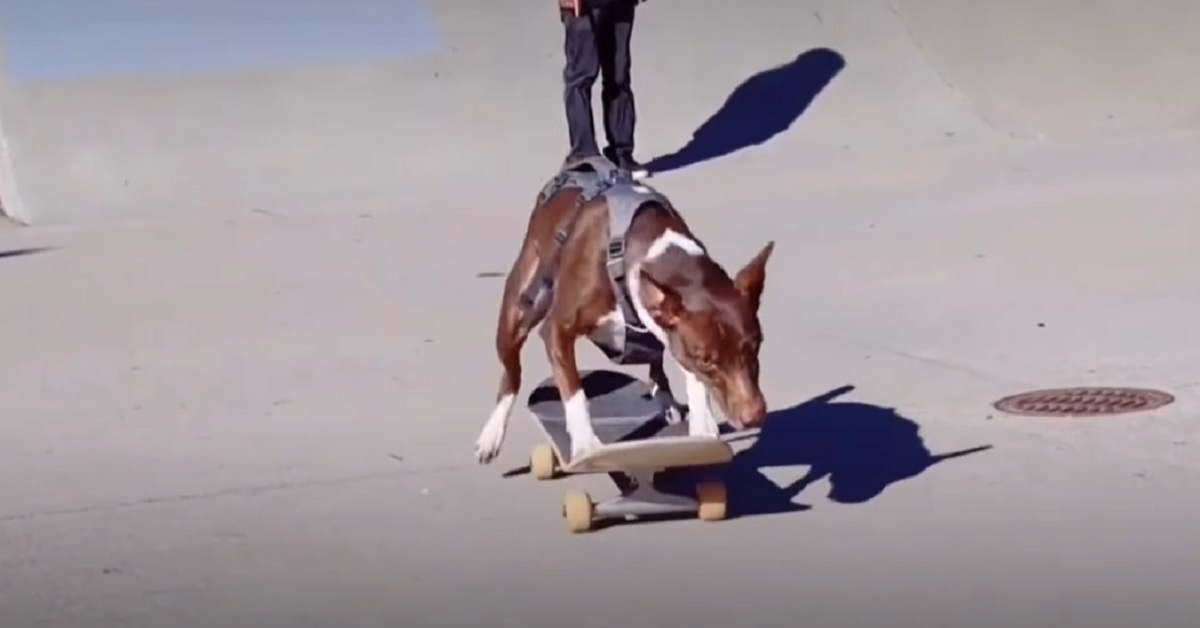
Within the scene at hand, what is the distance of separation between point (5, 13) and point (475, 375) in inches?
326

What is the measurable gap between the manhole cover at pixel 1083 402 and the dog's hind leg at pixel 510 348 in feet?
5.79

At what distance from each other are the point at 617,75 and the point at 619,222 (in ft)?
23.4

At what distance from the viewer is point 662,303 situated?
5.24 metres

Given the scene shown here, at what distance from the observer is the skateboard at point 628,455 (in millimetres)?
5340

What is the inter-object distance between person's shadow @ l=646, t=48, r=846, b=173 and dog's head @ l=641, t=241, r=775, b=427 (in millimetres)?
8254

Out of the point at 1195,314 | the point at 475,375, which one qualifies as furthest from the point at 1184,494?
the point at 475,375

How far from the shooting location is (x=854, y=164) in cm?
1300

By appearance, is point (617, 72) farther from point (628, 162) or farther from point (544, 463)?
point (544, 463)

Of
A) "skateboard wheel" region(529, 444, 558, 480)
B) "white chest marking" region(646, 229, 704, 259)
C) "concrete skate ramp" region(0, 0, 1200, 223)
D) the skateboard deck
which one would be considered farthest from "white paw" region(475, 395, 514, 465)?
"concrete skate ramp" region(0, 0, 1200, 223)

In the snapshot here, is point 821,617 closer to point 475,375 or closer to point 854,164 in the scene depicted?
point 475,375

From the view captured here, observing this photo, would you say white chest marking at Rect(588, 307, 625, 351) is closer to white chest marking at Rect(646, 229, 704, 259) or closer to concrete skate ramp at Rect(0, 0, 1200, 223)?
white chest marking at Rect(646, 229, 704, 259)

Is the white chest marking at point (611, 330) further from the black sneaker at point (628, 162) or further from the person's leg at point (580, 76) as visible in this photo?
the black sneaker at point (628, 162)

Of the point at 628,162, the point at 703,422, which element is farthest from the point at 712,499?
the point at 628,162

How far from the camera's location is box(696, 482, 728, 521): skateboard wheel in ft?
18.7
